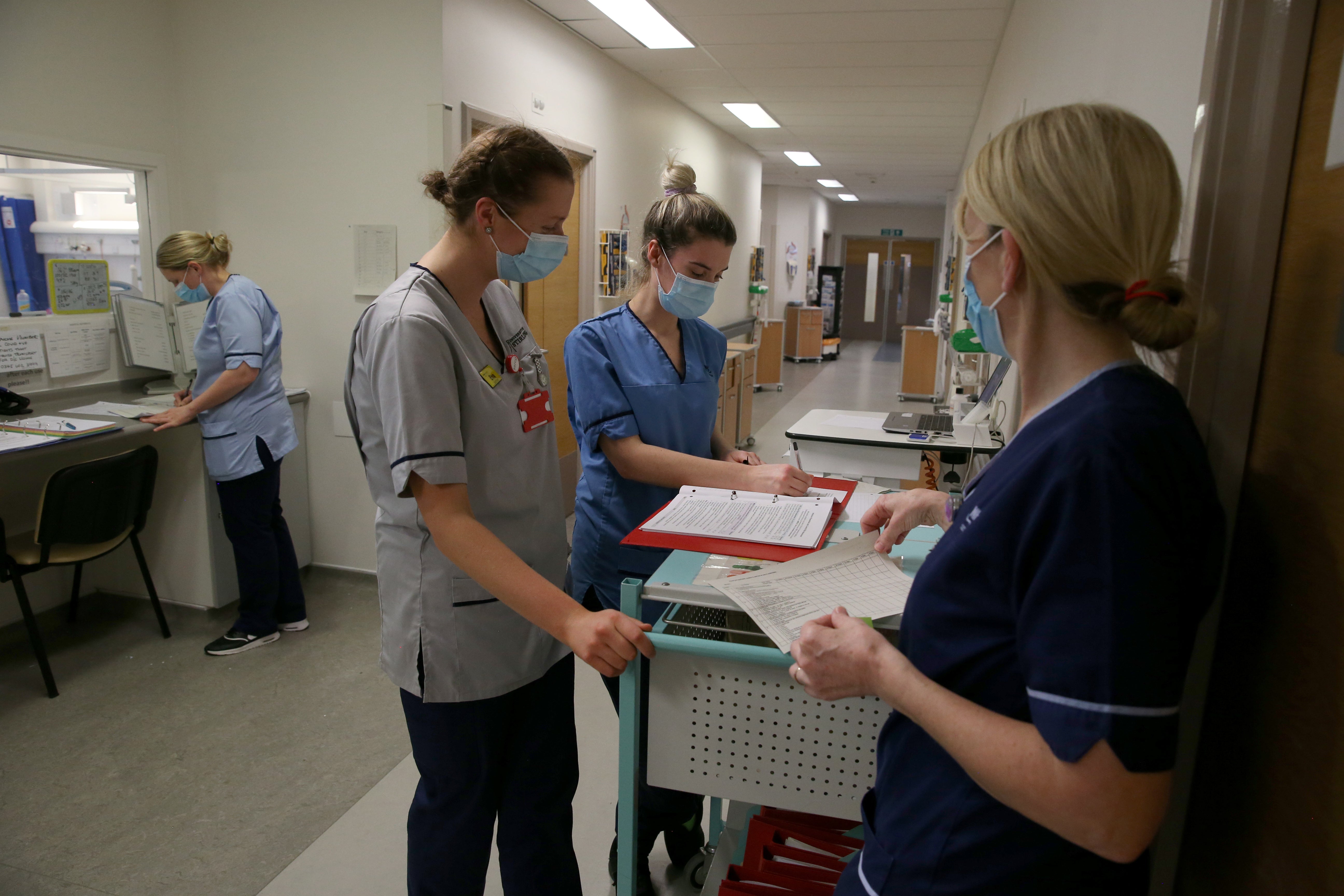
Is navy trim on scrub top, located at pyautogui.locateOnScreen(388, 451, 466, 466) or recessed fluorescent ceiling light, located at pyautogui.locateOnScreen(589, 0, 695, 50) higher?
recessed fluorescent ceiling light, located at pyautogui.locateOnScreen(589, 0, 695, 50)

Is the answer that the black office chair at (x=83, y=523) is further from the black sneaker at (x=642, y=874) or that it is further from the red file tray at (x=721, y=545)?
the red file tray at (x=721, y=545)

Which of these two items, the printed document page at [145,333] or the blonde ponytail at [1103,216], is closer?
the blonde ponytail at [1103,216]

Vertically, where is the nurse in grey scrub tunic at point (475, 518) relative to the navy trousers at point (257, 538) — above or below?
above

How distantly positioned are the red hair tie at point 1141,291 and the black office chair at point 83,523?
317cm

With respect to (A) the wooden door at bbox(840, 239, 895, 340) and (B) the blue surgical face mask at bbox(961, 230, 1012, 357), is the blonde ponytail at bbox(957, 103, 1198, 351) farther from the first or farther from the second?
(A) the wooden door at bbox(840, 239, 895, 340)

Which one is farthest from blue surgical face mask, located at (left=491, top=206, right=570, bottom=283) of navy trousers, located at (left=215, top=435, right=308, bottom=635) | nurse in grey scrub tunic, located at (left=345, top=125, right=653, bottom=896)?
navy trousers, located at (left=215, top=435, right=308, bottom=635)

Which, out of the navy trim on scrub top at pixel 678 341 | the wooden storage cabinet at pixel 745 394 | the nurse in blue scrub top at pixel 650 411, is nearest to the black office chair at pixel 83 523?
the nurse in blue scrub top at pixel 650 411

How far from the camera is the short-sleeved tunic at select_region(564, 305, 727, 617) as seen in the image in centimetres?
178

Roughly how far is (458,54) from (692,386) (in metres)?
2.30

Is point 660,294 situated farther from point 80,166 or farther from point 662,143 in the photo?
point 662,143

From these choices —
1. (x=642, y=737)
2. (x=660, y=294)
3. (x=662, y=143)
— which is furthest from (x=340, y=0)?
(x=642, y=737)

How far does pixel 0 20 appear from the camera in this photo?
300 centimetres

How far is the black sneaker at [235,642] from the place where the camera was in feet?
10.4

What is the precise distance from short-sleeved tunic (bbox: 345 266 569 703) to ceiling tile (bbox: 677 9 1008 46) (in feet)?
10.7
